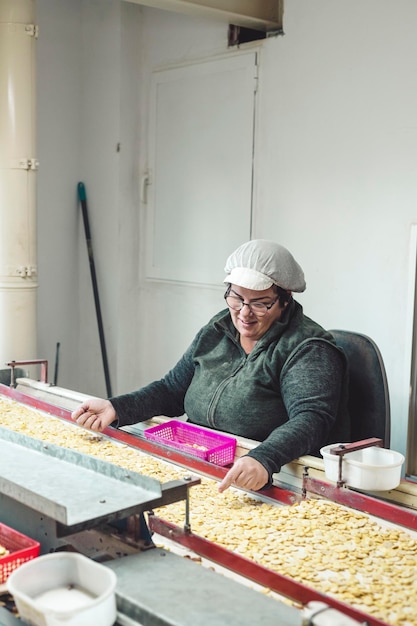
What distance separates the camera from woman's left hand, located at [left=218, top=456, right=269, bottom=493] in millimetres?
1971

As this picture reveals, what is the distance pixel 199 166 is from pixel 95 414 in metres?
2.33

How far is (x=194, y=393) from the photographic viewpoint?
9.21 ft

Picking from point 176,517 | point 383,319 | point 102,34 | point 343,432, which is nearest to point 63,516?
point 176,517

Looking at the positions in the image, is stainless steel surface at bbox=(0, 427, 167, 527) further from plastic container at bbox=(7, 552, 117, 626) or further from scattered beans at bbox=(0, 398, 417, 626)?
scattered beans at bbox=(0, 398, 417, 626)

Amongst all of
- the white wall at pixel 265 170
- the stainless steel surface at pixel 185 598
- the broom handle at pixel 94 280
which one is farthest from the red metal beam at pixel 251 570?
the broom handle at pixel 94 280

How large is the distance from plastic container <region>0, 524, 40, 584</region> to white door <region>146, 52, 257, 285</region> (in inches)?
116

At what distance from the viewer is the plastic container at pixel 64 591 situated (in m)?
1.20

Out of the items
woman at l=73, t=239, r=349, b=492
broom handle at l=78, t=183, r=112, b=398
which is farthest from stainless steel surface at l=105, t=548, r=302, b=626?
broom handle at l=78, t=183, r=112, b=398

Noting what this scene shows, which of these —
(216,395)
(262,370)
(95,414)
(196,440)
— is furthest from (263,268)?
(95,414)

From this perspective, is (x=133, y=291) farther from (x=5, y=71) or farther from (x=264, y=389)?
(x=264, y=389)

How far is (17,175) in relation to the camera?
3.97 meters

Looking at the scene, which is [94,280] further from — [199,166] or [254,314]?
[254,314]

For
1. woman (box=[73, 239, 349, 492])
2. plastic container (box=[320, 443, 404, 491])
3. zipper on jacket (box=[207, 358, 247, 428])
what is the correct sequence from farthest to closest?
zipper on jacket (box=[207, 358, 247, 428])
woman (box=[73, 239, 349, 492])
plastic container (box=[320, 443, 404, 491])

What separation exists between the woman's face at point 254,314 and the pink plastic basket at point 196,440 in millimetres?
385
